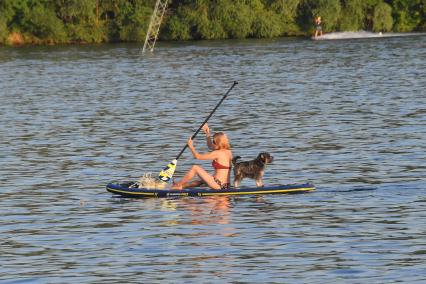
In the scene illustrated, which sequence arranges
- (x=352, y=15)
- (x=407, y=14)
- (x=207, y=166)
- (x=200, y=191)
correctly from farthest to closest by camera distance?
(x=407, y=14)
(x=352, y=15)
(x=207, y=166)
(x=200, y=191)

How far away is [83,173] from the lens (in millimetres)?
28547

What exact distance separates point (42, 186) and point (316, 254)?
9.31 meters

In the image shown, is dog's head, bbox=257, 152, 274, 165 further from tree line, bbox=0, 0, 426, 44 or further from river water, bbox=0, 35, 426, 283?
tree line, bbox=0, 0, 426, 44

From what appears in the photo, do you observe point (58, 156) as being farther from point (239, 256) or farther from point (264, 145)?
point (239, 256)

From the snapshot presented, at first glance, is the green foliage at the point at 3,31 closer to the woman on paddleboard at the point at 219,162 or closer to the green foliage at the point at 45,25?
the green foliage at the point at 45,25

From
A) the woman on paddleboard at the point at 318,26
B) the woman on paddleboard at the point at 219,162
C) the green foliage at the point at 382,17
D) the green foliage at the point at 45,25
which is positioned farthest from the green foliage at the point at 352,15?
the woman on paddleboard at the point at 219,162

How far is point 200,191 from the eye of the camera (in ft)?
79.3

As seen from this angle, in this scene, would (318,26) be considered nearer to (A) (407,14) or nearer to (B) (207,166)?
(A) (407,14)

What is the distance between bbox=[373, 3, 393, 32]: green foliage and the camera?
100 meters

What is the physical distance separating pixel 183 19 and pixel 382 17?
15.6 m

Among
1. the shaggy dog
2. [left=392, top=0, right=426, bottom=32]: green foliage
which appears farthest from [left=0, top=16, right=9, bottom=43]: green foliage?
the shaggy dog

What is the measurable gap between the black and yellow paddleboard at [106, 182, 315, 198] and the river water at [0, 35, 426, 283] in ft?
0.52

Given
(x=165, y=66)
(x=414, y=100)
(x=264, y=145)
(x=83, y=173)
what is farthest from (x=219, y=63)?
(x=83, y=173)

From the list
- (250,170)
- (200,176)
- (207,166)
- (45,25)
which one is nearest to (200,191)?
(200,176)
